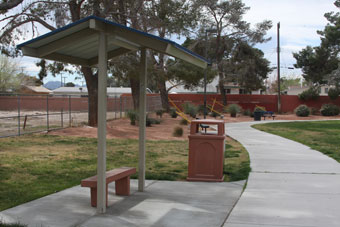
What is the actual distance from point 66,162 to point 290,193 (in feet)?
20.8

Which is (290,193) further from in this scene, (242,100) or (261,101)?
(242,100)

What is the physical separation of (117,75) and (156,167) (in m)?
13.4

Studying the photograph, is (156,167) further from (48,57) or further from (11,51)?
(11,51)

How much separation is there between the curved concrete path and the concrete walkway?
1.08 feet

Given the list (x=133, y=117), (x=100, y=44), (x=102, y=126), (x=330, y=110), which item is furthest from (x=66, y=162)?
(x=330, y=110)

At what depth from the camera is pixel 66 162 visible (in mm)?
11445

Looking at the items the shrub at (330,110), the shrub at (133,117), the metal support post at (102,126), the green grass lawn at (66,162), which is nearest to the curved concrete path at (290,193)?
the green grass lawn at (66,162)

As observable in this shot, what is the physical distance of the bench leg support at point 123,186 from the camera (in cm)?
746

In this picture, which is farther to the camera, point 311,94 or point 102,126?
point 311,94

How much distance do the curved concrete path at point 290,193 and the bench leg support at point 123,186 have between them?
77.9 inches

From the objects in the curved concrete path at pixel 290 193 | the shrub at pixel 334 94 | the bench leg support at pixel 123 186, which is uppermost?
the shrub at pixel 334 94

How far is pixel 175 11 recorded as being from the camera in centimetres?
2058

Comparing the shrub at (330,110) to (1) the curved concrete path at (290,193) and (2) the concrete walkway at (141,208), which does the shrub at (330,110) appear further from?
(2) the concrete walkway at (141,208)

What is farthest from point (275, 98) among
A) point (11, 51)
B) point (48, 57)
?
point (48, 57)
